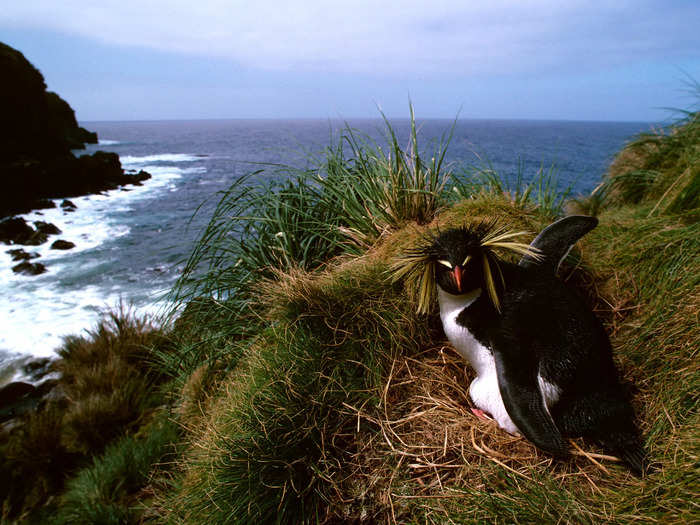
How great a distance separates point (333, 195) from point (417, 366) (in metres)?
2.05

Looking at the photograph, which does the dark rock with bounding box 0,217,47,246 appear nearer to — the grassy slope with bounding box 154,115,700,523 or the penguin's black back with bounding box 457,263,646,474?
the grassy slope with bounding box 154,115,700,523

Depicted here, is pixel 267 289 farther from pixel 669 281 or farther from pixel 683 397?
pixel 669 281

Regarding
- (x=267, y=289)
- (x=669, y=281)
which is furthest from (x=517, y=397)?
(x=267, y=289)

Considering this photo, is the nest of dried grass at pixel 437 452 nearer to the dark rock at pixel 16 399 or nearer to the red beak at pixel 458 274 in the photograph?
the red beak at pixel 458 274

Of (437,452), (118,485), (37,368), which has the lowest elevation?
(37,368)

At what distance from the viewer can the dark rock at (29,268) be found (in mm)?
12297

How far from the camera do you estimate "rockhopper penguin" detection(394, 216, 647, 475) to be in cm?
149

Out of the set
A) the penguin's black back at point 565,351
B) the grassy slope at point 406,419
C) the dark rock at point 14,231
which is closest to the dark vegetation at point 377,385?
the grassy slope at point 406,419

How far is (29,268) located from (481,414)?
1575 centimetres

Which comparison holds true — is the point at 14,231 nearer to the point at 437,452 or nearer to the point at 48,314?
the point at 48,314

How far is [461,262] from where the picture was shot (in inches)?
64.7

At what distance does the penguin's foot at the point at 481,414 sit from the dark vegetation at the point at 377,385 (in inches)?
1.1

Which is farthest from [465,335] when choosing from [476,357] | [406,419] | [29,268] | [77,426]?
[29,268]

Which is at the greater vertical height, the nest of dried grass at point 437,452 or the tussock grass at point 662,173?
the tussock grass at point 662,173
